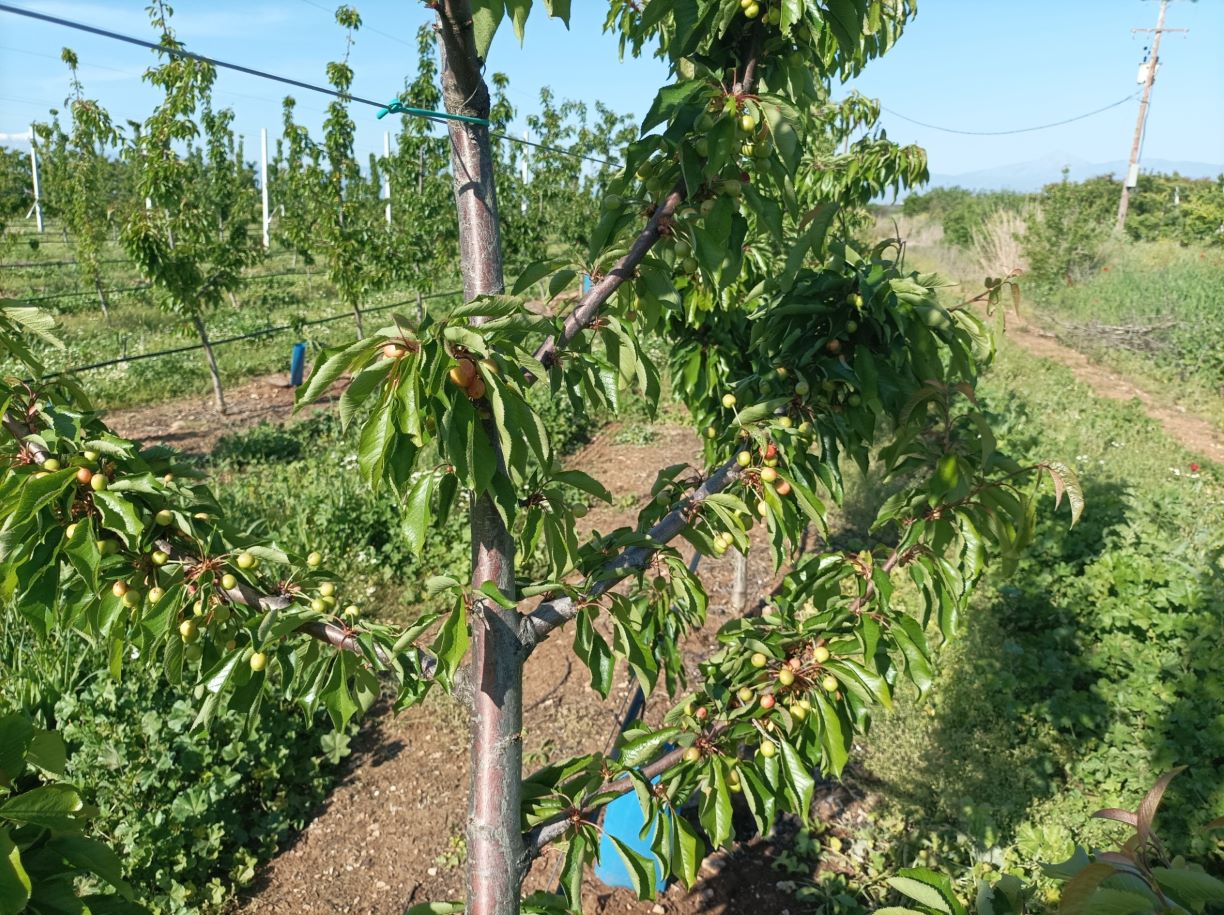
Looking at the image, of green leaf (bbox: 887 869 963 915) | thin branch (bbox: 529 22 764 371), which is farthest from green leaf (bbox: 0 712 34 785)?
green leaf (bbox: 887 869 963 915)

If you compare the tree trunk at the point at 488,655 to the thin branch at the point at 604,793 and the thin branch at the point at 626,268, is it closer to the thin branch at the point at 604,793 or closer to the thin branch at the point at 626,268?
the thin branch at the point at 604,793

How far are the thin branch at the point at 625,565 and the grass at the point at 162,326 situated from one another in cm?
821

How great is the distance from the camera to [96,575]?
115 centimetres

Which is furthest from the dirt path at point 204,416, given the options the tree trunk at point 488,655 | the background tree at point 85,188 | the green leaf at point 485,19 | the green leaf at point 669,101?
the green leaf at point 485,19

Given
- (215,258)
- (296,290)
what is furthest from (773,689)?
(296,290)

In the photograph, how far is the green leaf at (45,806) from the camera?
Result: 848mm

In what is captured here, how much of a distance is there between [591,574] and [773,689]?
0.42 meters

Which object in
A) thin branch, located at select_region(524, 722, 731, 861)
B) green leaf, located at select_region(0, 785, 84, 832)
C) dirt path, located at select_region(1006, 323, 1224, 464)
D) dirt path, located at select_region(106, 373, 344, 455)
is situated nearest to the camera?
green leaf, located at select_region(0, 785, 84, 832)

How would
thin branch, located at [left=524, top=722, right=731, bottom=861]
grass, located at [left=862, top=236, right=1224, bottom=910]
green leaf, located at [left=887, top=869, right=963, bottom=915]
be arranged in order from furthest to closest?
grass, located at [left=862, top=236, right=1224, bottom=910] → thin branch, located at [left=524, top=722, right=731, bottom=861] → green leaf, located at [left=887, top=869, right=963, bottom=915]

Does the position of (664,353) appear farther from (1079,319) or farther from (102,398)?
(1079,319)

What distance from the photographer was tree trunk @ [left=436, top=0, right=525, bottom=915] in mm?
1293

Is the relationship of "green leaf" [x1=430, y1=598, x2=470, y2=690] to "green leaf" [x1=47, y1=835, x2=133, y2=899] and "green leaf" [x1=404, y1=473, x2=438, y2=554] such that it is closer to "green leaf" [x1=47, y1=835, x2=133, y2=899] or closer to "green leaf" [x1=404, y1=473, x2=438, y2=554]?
"green leaf" [x1=404, y1=473, x2=438, y2=554]

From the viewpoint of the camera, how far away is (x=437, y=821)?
365cm

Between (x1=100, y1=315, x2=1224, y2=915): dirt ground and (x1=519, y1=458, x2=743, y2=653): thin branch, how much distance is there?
212 cm
